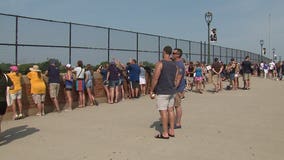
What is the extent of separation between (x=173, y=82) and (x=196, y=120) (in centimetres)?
295

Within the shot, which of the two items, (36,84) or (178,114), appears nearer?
(178,114)

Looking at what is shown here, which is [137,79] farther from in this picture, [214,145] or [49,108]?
[214,145]

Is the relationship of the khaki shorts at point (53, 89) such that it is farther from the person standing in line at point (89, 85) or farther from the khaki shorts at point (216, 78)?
the khaki shorts at point (216, 78)

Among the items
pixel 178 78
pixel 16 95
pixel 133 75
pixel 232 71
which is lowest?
pixel 16 95

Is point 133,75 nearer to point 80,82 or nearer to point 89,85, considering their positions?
point 89,85

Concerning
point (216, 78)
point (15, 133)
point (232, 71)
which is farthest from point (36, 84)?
point (232, 71)

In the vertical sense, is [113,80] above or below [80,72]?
below

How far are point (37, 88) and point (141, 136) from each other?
4.60m

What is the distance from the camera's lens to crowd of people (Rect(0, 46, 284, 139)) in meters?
8.08

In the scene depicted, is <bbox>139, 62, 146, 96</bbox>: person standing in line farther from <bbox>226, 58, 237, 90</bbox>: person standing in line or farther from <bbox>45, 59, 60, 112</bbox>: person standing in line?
<bbox>45, 59, 60, 112</bbox>: person standing in line

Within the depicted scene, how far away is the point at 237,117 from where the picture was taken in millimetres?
11398

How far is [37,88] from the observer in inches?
468

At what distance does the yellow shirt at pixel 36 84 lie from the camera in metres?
11.9

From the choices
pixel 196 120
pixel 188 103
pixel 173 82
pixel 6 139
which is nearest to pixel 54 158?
pixel 6 139
